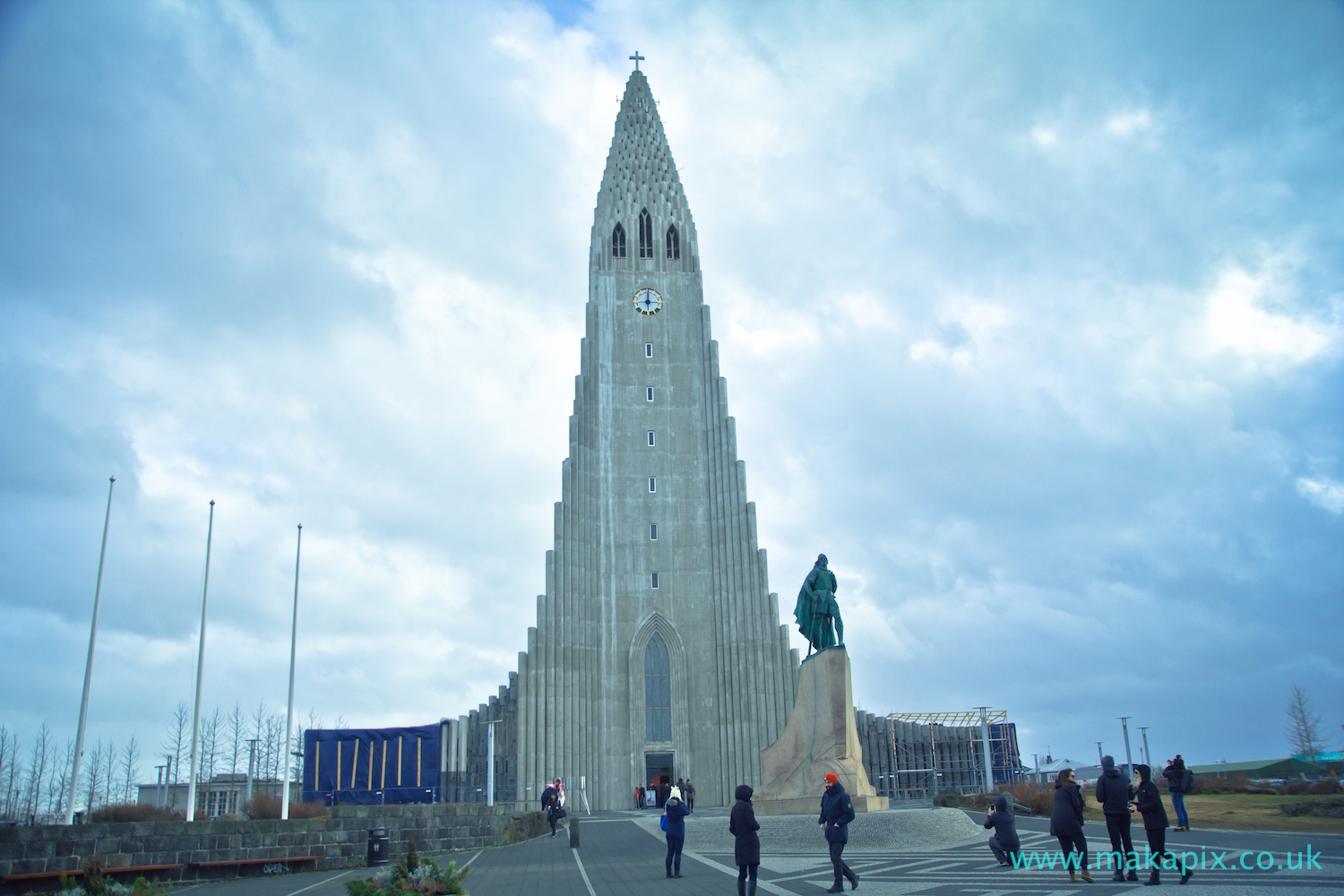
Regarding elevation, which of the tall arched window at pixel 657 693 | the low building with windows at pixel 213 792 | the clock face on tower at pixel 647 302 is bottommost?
the low building with windows at pixel 213 792

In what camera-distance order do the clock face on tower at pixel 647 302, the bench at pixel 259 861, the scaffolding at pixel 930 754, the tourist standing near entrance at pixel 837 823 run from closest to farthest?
the tourist standing near entrance at pixel 837 823 < the bench at pixel 259 861 < the clock face on tower at pixel 647 302 < the scaffolding at pixel 930 754

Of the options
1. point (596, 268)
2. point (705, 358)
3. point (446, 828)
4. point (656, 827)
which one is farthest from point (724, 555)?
point (446, 828)

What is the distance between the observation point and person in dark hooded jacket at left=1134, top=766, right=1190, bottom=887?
34.7 ft

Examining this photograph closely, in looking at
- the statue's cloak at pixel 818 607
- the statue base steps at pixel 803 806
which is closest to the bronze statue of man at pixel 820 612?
the statue's cloak at pixel 818 607

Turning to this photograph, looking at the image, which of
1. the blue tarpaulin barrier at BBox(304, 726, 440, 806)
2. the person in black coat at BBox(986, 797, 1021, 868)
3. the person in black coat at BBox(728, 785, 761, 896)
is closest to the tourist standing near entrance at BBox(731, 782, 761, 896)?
the person in black coat at BBox(728, 785, 761, 896)

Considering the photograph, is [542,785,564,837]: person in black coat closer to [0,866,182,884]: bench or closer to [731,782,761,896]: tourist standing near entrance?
[0,866,182,884]: bench

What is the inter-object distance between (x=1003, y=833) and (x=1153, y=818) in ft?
10.6

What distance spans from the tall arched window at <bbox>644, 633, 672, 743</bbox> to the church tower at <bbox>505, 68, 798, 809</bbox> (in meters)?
0.06

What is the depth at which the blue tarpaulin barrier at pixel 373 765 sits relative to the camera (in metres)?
42.2

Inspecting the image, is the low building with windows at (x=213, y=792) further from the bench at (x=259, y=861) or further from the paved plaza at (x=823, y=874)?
the paved plaza at (x=823, y=874)

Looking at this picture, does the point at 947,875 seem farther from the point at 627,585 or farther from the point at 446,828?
the point at 627,585

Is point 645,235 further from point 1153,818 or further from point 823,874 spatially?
point 1153,818

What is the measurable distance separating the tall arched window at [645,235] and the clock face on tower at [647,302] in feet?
8.56

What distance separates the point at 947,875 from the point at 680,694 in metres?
32.5
